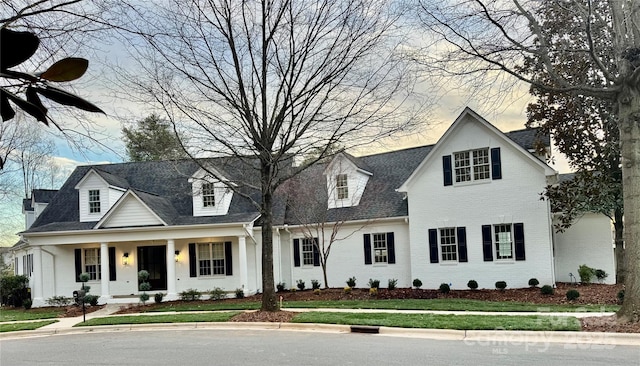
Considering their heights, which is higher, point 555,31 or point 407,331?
point 555,31

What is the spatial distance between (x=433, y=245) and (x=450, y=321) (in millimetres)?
8293

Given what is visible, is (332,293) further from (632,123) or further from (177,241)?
(632,123)

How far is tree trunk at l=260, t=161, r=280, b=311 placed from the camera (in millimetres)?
15281

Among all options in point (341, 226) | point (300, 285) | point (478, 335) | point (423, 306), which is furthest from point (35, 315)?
point (478, 335)

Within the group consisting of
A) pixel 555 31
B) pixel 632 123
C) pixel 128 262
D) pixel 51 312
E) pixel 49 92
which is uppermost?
pixel 555 31

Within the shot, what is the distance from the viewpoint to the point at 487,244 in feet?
64.2

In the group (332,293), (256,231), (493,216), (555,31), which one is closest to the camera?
(555,31)

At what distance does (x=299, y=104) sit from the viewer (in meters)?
15.3

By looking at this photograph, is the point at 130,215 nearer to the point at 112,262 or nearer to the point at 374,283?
the point at 112,262

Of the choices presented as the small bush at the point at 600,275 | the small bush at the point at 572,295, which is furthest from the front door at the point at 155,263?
the small bush at the point at 600,275

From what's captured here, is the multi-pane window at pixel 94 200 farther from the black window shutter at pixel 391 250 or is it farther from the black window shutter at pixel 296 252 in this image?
the black window shutter at pixel 391 250

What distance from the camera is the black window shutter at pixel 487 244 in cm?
1952

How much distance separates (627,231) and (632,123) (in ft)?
7.78

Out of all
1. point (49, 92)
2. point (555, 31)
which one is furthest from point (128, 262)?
point (49, 92)
